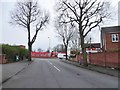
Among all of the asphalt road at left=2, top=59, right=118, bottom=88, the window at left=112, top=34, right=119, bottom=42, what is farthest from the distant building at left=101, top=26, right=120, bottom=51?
the asphalt road at left=2, top=59, right=118, bottom=88

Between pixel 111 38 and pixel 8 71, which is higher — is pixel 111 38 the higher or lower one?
the higher one

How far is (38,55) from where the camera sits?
135 metres

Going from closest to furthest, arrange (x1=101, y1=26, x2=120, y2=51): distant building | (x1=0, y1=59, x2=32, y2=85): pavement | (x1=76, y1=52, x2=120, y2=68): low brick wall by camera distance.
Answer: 1. (x1=0, y1=59, x2=32, y2=85): pavement
2. (x1=76, y1=52, x2=120, y2=68): low brick wall
3. (x1=101, y1=26, x2=120, y2=51): distant building

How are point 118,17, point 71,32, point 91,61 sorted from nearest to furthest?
1. point 118,17
2. point 91,61
3. point 71,32

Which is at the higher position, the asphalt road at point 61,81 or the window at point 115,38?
the window at point 115,38

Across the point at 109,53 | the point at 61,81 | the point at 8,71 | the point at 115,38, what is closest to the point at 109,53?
the point at 109,53

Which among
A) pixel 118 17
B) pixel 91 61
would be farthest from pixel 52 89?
pixel 91 61

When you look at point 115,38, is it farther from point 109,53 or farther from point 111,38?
point 109,53

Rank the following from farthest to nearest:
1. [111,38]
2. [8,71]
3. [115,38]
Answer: [111,38] → [115,38] → [8,71]

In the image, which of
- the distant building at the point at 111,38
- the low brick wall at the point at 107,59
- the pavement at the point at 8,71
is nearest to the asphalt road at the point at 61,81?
the pavement at the point at 8,71

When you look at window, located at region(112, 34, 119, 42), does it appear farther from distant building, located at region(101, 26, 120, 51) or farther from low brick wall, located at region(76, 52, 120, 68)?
low brick wall, located at region(76, 52, 120, 68)

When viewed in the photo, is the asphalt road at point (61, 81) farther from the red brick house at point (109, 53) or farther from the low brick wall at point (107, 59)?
the red brick house at point (109, 53)

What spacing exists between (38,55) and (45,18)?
70.4 metres

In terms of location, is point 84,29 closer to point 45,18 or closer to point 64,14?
point 64,14
